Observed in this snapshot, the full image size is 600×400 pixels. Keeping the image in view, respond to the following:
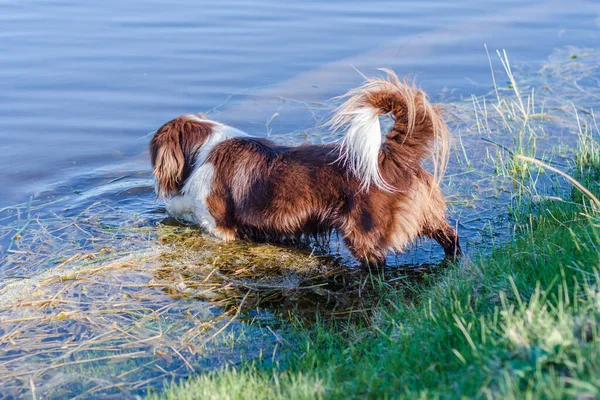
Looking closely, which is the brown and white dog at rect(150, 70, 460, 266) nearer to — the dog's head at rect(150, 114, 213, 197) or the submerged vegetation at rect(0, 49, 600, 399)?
the dog's head at rect(150, 114, 213, 197)

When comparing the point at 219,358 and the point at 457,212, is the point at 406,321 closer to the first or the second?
the point at 219,358

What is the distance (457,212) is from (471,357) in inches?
106

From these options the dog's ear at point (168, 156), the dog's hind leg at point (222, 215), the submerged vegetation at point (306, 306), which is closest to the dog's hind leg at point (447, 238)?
the submerged vegetation at point (306, 306)

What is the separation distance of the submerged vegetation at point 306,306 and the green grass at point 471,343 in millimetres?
10

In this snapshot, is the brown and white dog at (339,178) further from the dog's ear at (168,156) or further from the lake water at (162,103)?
the lake water at (162,103)

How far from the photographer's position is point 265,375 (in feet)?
10.3

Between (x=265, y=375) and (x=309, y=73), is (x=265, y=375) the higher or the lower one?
the lower one

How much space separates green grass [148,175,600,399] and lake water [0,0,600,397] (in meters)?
0.47

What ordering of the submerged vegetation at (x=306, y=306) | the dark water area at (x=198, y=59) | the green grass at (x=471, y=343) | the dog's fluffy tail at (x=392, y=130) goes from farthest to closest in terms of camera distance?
the dark water area at (x=198, y=59)
the dog's fluffy tail at (x=392, y=130)
the submerged vegetation at (x=306, y=306)
the green grass at (x=471, y=343)

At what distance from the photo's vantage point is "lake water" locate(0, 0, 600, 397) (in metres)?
4.12

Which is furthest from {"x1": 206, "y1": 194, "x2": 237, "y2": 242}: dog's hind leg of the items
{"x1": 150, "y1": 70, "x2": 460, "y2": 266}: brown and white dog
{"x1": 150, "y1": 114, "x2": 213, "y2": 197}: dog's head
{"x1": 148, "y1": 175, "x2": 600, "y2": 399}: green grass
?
{"x1": 148, "y1": 175, "x2": 600, "y2": 399}: green grass

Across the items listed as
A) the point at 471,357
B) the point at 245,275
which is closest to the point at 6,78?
the point at 245,275

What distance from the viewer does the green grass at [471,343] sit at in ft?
8.25

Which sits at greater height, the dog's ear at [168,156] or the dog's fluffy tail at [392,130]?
the dog's fluffy tail at [392,130]
